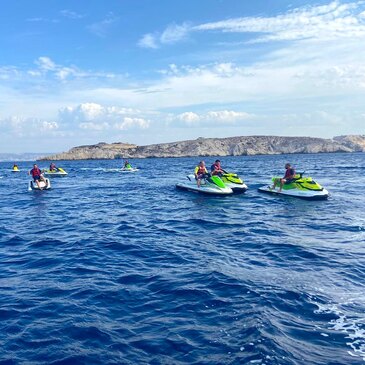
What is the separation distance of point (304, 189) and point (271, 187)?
318cm

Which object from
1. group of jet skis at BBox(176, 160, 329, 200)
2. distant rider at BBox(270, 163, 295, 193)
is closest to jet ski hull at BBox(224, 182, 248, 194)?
group of jet skis at BBox(176, 160, 329, 200)

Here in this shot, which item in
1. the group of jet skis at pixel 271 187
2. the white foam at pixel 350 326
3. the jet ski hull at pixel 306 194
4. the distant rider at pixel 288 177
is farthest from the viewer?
the distant rider at pixel 288 177

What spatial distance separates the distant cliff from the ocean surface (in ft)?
506

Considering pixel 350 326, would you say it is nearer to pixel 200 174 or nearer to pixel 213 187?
pixel 213 187

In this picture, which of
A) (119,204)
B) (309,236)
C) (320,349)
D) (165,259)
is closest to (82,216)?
(119,204)

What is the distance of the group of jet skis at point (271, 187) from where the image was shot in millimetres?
23062

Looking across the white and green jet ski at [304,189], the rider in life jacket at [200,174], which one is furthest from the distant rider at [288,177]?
the rider in life jacket at [200,174]

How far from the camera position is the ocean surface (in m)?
6.23

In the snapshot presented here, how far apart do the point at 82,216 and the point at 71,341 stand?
13229 mm

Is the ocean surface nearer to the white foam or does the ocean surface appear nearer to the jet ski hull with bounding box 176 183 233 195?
the white foam

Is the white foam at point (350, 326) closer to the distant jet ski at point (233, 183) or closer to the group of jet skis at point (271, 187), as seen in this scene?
the group of jet skis at point (271, 187)

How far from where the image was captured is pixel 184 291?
28.4 ft

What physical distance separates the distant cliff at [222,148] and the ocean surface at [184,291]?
506ft

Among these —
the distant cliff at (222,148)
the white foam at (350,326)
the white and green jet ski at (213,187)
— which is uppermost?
the distant cliff at (222,148)
